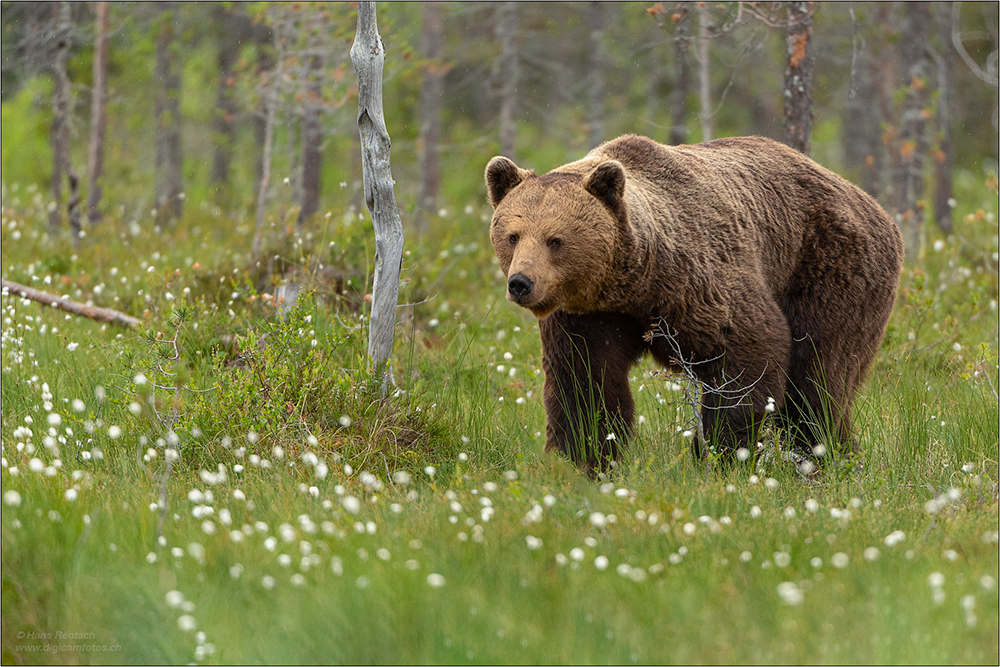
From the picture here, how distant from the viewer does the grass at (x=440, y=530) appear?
2930mm

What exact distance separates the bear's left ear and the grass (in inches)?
51.8

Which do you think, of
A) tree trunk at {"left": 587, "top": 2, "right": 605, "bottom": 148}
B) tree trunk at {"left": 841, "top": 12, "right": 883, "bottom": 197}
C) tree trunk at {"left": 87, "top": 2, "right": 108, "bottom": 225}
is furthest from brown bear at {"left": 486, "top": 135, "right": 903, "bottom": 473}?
tree trunk at {"left": 841, "top": 12, "right": 883, "bottom": 197}

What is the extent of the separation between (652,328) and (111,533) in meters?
2.81

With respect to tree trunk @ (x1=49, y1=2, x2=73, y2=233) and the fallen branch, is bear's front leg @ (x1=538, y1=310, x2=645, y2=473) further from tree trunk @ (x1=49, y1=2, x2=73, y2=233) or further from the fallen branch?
tree trunk @ (x1=49, y1=2, x2=73, y2=233)

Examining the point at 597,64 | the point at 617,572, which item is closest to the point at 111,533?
the point at 617,572

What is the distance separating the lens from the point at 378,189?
5070 millimetres

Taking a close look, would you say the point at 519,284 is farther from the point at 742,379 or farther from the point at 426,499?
the point at 742,379

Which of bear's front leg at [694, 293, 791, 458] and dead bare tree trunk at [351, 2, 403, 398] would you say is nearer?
bear's front leg at [694, 293, 791, 458]

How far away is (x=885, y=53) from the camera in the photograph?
18.0m

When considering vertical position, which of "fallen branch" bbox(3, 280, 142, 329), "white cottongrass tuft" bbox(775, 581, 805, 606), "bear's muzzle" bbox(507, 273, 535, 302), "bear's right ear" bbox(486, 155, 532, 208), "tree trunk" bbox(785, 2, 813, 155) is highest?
"tree trunk" bbox(785, 2, 813, 155)

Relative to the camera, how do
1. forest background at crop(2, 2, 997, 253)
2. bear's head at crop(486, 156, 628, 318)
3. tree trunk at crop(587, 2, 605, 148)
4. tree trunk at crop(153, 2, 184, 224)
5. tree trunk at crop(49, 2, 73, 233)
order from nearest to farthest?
bear's head at crop(486, 156, 628, 318) < tree trunk at crop(49, 2, 73, 233) < forest background at crop(2, 2, 997, 253) < tree trunk at crop(587, 2, 605, 148) < tree trunk at crop(153, 2, 184, 224)

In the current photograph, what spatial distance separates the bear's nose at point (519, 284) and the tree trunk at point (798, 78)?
419cm

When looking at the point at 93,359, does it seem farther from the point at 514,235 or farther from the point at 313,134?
the point at 313,134

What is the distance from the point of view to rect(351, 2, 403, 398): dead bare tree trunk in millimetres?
4965
